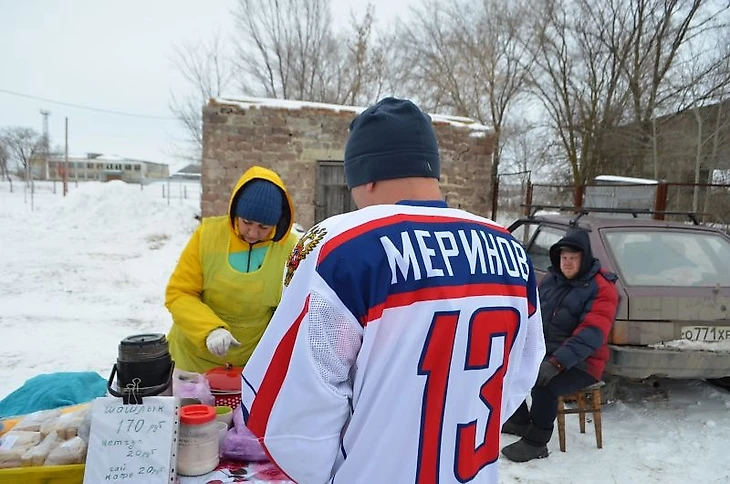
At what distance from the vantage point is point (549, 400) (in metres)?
3.48

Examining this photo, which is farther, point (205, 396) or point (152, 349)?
point (205, 396)

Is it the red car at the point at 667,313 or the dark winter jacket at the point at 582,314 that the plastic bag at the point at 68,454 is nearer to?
the dark winter jacket at the point at 582,314

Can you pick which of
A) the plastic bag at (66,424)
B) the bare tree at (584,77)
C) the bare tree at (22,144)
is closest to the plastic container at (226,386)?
the plastic bag at (66,424)

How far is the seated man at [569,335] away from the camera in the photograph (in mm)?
3441

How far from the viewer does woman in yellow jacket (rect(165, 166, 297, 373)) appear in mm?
2371

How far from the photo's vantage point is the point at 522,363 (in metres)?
1.42

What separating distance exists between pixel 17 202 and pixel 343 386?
31.6 m

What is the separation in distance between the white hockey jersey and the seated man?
2.59 metres

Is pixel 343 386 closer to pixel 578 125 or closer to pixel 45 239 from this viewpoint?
pixel 45 239

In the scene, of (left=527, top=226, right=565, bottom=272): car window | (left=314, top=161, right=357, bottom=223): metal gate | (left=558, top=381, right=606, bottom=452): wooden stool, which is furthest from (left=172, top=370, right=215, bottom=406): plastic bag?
(left=314, top=161, right=357, bottom=223): metal gate

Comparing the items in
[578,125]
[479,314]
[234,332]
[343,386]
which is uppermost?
[578,125]

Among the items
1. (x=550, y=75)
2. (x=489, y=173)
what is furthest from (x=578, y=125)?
(x=489, y=173)

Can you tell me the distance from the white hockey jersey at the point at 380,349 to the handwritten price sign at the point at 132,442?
0.64 m

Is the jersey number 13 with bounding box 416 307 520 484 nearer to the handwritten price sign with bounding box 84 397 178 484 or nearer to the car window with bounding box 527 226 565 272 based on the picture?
the handwritten price sign with bounding box 84 397 178 484
